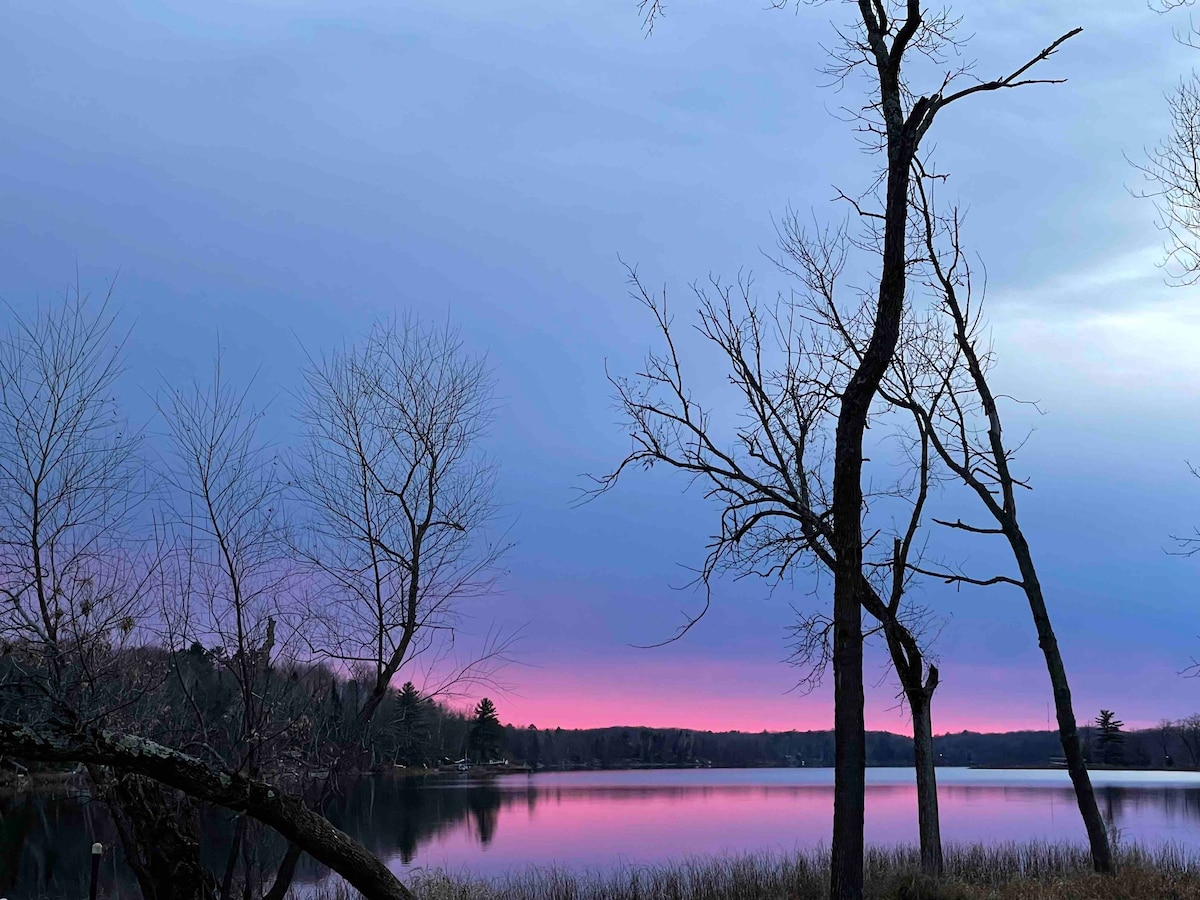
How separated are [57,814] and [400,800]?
20170mm

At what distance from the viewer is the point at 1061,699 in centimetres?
1421

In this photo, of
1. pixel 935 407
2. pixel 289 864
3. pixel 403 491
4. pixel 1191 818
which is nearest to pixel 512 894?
pixel 289 864

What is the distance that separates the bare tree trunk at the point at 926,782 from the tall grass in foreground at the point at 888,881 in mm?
310

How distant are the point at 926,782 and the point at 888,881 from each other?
179cm

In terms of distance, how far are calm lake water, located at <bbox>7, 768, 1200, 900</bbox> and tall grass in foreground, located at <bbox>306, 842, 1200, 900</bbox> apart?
9.64ft

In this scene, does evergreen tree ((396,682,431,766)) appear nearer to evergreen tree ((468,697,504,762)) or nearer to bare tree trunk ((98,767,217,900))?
bare tree trunk ((98,767,217,900))

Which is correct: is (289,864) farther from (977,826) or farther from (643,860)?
(977,826)

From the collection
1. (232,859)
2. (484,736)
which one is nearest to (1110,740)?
(484,736)

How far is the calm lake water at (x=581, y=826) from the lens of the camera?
76.4 feet

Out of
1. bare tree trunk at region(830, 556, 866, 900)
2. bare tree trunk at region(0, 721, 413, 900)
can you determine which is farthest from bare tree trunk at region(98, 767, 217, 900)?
bare tree trunk at region(830, 556, 866, 900)

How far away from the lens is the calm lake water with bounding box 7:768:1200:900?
23281mm

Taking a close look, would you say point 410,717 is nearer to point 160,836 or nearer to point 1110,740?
point 160,836

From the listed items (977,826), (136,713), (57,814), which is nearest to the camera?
(136,713)

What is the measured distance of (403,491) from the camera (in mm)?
11812
